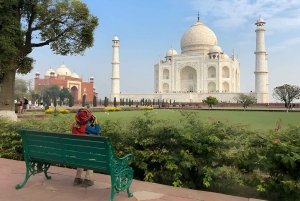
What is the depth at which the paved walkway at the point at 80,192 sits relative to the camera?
96.2 inches

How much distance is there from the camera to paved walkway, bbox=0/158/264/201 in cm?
244

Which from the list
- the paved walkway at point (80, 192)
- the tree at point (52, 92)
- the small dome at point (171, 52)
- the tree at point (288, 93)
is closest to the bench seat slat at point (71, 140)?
the paved walkway at point (80, 192)

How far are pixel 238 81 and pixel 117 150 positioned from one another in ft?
145

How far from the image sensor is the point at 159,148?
3.33 metres

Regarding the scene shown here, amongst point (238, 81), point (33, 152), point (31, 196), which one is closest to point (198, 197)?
point (31, 196)

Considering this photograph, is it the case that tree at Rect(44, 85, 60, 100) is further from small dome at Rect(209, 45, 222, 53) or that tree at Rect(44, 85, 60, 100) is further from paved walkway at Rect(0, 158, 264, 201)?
paved walkway at Rect(0, 158, 264, 201)

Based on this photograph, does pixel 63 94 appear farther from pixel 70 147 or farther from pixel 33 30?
pixel 70 147

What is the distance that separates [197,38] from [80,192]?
4147cm

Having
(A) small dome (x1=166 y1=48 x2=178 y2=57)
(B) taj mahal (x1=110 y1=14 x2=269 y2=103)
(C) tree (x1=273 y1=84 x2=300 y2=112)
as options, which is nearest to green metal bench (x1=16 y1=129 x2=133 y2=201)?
(C) tree (x1=273 y1=84 x2=300 y2=112)

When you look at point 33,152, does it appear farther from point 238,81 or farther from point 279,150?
point 238,81

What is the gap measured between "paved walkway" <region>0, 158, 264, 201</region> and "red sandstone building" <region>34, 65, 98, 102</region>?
4075cm

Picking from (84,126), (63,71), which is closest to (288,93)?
(84,126)

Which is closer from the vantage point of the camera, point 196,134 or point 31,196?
point 31,196

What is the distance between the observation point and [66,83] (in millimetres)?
43219
